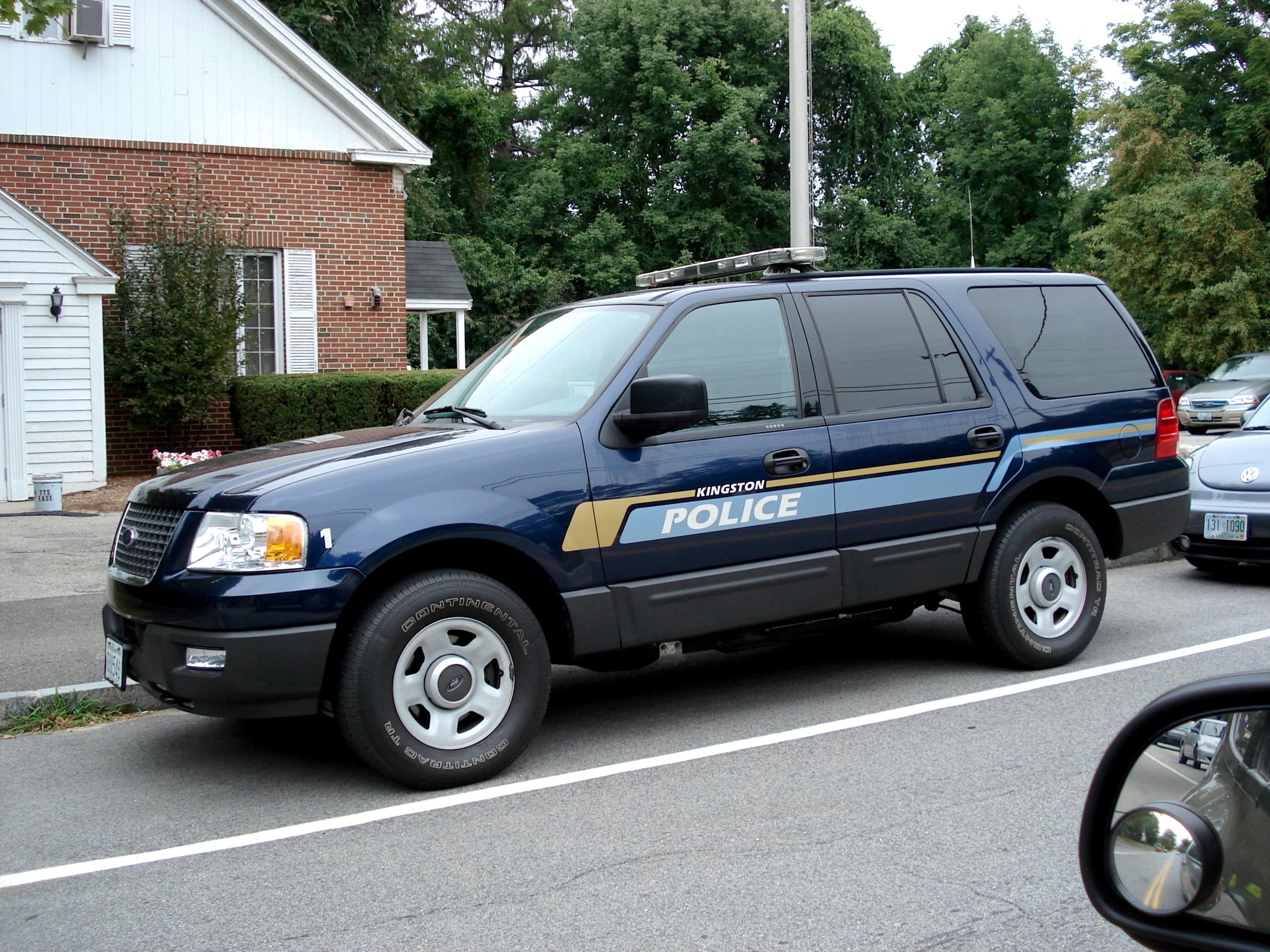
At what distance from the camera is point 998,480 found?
6090mm

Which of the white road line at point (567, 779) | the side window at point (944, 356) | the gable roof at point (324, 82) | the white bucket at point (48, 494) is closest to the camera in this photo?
the white road line at point (567, 779)

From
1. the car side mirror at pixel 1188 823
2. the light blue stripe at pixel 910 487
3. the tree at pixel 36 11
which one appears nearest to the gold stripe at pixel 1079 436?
the light blue stripe at pixel 910 487

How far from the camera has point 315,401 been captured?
15.7 m

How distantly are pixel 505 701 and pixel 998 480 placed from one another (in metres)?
2.80

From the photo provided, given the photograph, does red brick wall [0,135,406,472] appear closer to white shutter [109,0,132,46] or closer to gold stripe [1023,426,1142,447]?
white shutter [109,0,132,46]

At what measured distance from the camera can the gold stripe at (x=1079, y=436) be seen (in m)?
6.21

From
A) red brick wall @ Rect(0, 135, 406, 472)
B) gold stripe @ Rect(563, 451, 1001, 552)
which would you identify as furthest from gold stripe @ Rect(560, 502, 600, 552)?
red brick wall @ Rect(0, 135, 406, 472)

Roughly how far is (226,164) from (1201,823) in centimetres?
1679

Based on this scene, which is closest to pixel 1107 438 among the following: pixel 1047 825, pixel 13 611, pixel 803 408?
pixel 803 408

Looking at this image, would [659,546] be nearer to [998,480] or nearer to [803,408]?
[803,408]

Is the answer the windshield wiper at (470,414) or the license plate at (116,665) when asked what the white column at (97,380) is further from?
the license plate at (116,665)

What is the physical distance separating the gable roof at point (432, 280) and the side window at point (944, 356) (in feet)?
48.8

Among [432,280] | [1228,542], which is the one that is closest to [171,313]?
[432,280]

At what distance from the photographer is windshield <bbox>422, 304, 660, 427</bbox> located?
5.38 meters
